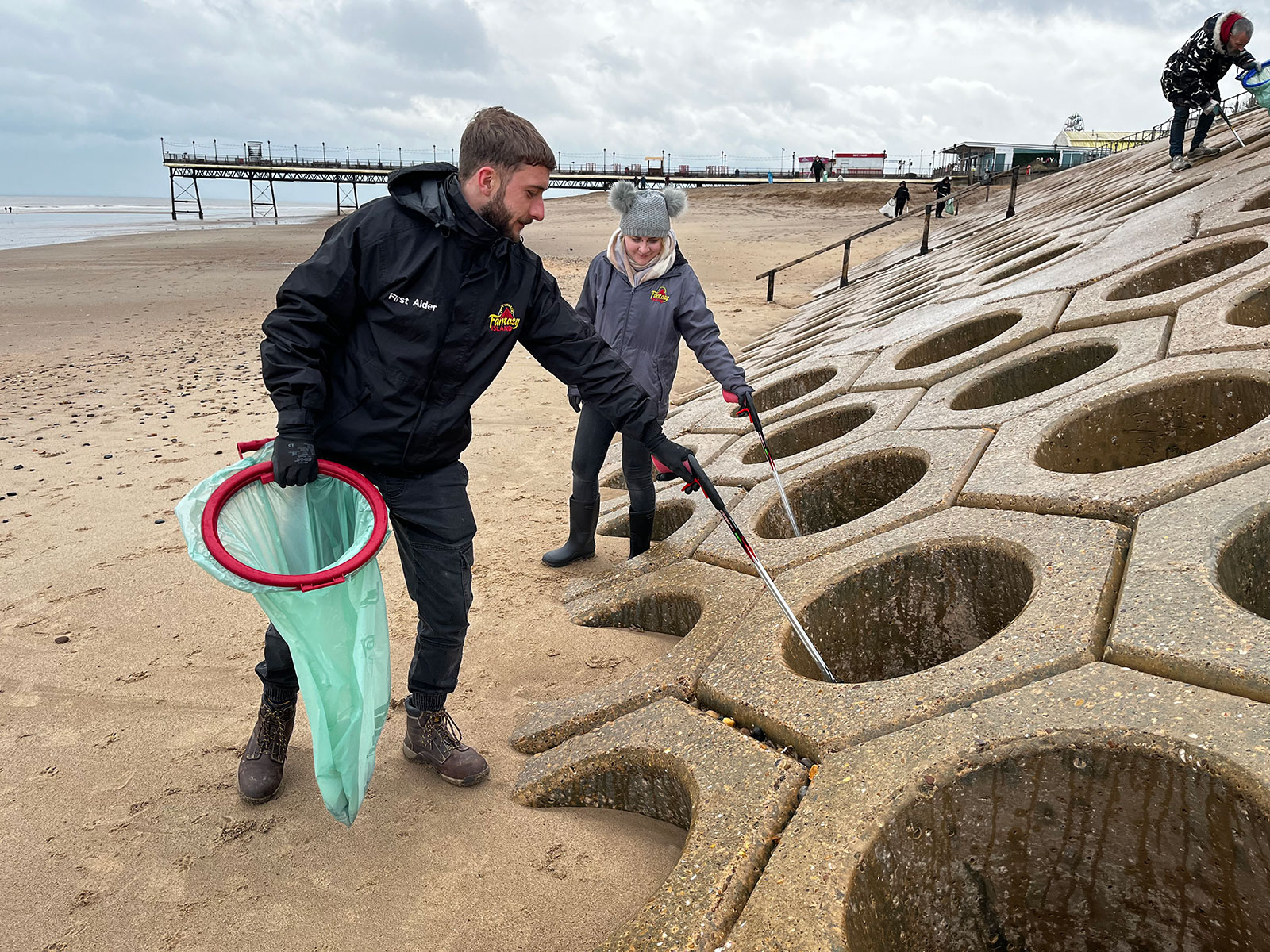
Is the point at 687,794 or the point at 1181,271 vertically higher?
the point at 1181,271

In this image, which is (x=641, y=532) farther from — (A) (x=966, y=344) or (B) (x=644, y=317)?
(A) (x=966, y=344)

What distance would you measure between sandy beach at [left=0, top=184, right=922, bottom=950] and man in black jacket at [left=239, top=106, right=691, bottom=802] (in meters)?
0.24

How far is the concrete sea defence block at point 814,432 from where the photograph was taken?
4.86 m

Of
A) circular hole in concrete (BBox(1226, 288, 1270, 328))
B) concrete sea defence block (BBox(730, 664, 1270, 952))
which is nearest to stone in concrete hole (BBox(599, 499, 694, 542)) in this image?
concrete sea defence block (BBox(730, 664, 1270, 952))

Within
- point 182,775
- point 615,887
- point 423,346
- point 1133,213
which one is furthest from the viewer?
point 1133,213

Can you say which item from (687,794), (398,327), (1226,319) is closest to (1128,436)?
(1226,319)

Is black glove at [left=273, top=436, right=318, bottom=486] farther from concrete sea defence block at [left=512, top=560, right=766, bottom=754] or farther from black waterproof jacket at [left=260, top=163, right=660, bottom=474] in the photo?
concrete sea defence block at [left=512, top=560, right=766, bottom=754]

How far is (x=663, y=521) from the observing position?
5062mm

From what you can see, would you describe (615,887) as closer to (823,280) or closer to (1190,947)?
(1190,947)

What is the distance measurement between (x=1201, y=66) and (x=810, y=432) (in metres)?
8.04

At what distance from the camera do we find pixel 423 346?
249cm

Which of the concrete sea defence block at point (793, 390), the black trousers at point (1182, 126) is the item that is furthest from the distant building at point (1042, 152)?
the concrete sea defence block at point (793, 390)

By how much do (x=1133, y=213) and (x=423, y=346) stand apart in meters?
8.82

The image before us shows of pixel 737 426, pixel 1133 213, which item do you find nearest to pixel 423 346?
pixel 737 426
